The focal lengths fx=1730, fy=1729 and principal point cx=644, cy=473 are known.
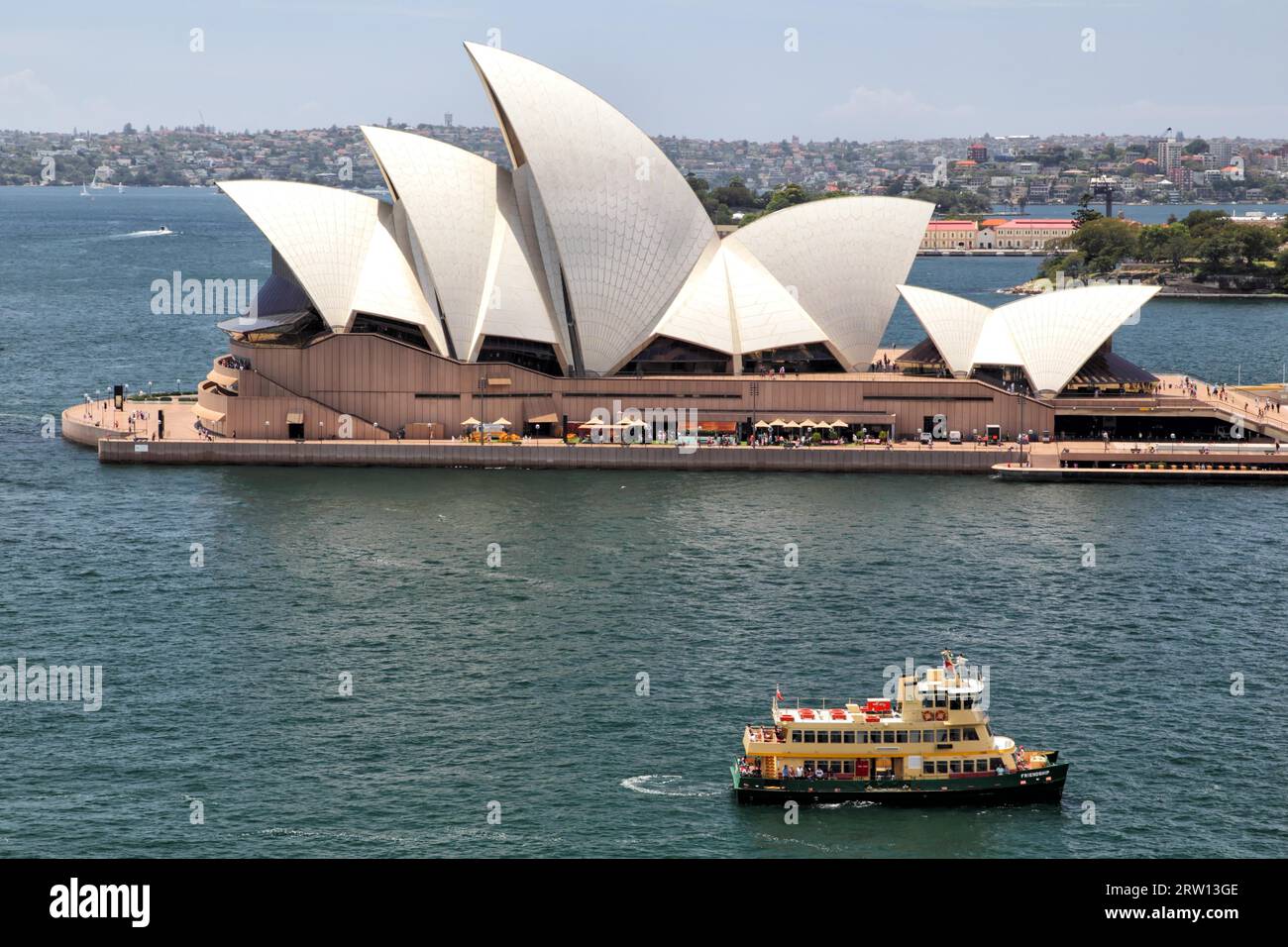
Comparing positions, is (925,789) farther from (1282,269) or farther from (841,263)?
(1282,269)

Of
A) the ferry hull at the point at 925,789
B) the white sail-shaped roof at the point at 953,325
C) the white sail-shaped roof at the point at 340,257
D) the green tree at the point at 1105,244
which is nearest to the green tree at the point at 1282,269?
the green tree at the point at 1105,244

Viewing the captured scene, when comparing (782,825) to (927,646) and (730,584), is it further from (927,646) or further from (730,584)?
(730,584)

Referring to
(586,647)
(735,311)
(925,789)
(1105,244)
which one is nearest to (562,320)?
(735,311)

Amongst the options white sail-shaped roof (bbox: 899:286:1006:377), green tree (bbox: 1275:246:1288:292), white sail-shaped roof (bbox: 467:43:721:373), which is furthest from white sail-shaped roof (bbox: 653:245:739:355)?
green tree (bbox: 1275:246:1288:292)

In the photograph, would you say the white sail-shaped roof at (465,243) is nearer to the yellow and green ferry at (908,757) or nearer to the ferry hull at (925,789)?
the yellow and green ferry at (908,757)

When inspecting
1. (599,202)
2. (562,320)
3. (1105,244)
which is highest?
(1105,244)

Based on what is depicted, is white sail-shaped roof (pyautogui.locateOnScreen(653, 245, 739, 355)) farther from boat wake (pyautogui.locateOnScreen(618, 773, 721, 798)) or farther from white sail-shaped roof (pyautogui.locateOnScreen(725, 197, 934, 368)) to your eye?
boat wake (pyautogui.locateOnScreen(618, 773, 721, 798))
